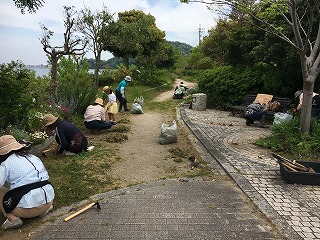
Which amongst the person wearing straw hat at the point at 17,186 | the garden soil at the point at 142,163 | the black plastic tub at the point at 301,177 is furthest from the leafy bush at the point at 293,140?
the person wearing straw hat at the point at 17,186

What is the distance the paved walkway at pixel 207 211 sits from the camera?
11.2ft

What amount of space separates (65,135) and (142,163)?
172 centimetres

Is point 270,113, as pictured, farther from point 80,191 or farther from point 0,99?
point 0,99

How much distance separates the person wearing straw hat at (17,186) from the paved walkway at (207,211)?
1.08ft

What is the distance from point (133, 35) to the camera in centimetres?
1864

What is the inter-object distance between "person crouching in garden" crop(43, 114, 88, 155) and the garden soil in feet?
3.13

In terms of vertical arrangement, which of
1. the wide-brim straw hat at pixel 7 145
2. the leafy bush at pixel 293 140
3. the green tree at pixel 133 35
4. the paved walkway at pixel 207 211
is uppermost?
the green tree at pixel 133 35

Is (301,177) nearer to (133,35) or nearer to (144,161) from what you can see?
(144,161)

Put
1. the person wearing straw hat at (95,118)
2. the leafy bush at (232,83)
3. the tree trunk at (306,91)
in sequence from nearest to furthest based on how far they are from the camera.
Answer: the tree trunk at (306,91)
the person wearing straw hat at (95,118)
the leafy bush at (232,83)

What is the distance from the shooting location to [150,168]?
18.6ft

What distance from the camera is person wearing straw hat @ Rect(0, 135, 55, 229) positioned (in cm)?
344

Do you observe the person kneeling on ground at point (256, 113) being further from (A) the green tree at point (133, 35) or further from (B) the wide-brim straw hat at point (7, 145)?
(A) the green tree at point (133, 35)

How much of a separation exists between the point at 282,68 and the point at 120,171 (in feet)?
25.3

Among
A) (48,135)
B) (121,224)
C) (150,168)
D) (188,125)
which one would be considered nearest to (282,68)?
(188,125)
